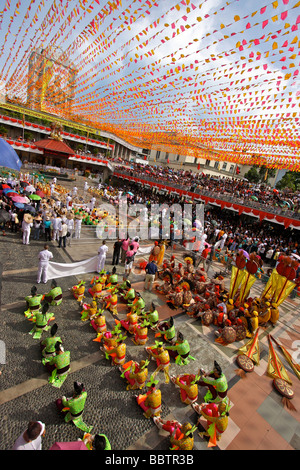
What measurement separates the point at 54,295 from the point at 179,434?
4658 mm

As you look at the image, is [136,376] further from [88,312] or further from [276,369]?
[276,369]

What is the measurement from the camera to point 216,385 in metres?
4.63

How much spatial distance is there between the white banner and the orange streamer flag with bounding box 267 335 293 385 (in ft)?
21.9

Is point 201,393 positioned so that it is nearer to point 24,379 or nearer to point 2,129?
point 24,379

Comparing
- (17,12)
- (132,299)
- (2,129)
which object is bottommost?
(132,299)

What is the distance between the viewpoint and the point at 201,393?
5195 mm

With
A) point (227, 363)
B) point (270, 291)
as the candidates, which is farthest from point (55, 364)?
point (270, 291)

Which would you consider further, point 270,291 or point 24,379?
point 270,291

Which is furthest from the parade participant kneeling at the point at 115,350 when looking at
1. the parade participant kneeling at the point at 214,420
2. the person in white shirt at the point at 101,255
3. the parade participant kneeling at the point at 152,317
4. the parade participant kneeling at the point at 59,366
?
the person in white shirt at the point at 101,255

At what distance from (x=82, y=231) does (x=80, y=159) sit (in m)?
22.4

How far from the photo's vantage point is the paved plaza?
3.99m

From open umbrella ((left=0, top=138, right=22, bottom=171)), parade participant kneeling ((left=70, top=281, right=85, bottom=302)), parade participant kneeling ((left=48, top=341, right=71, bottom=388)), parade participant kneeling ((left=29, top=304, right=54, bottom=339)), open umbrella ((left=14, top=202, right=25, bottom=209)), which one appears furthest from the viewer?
open umbrella ((left=14, top=202, right=25, bottom=209))

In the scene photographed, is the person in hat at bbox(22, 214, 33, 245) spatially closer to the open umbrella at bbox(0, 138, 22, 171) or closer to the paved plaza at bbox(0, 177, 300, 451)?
the open umbrella at bbox(0, 138, 22, 171)

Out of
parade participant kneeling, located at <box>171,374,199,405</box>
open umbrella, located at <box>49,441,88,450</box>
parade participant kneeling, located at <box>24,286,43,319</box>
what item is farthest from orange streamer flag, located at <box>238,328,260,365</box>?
parade participant kneeling, located at <box>24,286,43,319</box>
